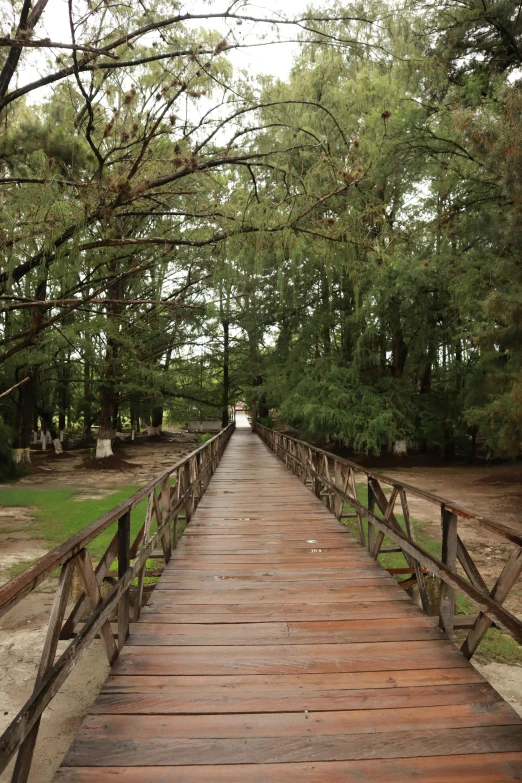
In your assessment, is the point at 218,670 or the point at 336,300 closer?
the point at 218,670

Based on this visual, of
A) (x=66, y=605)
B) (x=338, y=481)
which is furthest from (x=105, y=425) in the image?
(x=66, y=605)

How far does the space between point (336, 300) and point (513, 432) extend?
38.6 feet

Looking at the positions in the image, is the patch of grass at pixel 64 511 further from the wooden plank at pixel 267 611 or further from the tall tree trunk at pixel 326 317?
the tall tree trunk at pixel 326 317

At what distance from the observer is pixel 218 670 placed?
9.70 feet

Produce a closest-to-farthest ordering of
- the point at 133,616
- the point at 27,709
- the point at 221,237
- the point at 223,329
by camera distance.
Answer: the point at 27,709
the point at 133,616
the point at 221,237
the point at 223,329

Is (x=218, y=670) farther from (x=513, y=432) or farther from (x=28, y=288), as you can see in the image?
(x=513, y=432)

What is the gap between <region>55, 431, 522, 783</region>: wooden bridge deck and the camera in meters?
2.15

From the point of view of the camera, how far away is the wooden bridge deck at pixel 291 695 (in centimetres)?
215

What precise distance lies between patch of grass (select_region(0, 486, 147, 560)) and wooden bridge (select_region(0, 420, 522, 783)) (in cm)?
560

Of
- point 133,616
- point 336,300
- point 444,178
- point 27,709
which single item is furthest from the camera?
point 336,300

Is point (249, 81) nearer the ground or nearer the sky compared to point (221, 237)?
nearer the sky

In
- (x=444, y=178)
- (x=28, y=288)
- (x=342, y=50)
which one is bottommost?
(x=28, y=288)

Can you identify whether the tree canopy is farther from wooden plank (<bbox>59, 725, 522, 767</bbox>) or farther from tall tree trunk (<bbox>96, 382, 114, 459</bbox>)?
wooden plank (<bbox>59, 725, 522, 767</bbox>)

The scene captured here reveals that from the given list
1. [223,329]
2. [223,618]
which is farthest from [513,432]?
[223,329]
